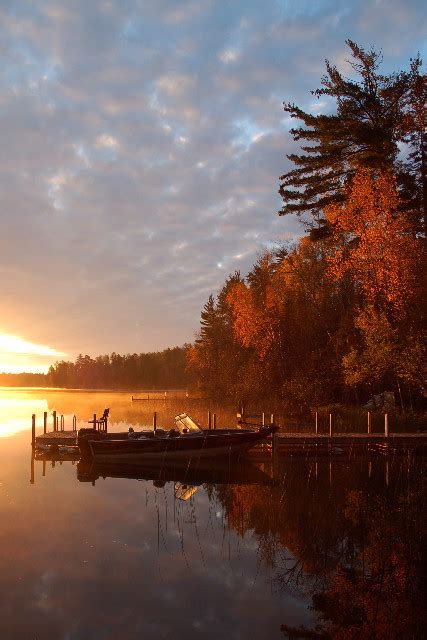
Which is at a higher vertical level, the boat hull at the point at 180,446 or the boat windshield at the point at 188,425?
the boat windshield at the point at 188,425

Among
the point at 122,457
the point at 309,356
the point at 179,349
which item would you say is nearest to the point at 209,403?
the point at 309,356

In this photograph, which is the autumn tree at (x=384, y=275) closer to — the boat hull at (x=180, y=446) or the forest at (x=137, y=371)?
the boat hull at (x=180, y=446)

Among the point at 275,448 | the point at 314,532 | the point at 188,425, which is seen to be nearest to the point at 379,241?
the point at 275,448

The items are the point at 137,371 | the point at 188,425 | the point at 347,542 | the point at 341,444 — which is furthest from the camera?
the point at 137,371

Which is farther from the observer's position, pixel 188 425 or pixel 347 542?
pixel 188 425

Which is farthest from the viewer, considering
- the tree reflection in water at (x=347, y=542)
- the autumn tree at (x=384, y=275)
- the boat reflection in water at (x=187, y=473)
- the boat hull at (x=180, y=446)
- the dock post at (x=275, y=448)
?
the autumn tree at (x=384, y=275)

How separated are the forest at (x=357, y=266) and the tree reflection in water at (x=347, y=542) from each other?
9.20m

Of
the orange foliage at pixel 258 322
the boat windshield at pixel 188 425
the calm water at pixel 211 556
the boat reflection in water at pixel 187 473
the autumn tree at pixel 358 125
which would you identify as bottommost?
the boat reflection in water at pixel 187 473

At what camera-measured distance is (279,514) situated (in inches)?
591

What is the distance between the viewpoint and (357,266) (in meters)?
28.4

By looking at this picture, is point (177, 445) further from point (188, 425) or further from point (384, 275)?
point (384, 275)

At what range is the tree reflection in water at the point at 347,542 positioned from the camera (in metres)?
8.38


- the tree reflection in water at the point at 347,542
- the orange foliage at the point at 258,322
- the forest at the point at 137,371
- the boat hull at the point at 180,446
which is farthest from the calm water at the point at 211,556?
the forest at the point at 137,371

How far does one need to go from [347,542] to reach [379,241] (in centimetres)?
1911
